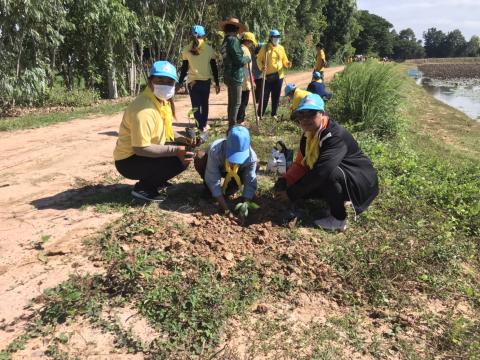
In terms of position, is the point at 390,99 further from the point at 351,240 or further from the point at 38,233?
the point at 38,233

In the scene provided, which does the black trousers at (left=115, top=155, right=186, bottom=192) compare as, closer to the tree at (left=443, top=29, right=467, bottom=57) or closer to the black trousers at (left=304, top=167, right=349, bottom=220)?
the black trousers at (left=304, top=167, right=349, bottom=220)

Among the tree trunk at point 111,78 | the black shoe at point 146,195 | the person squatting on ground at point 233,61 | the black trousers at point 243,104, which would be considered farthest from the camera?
the tree trunk at point 111,78

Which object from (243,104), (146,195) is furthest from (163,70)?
(243,104)

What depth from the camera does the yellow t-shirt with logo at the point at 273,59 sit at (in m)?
7.23

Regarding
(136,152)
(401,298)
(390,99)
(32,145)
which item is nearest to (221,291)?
(401,298)

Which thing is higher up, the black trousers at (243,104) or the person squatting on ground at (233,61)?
the person squatting on ground at (233,61)

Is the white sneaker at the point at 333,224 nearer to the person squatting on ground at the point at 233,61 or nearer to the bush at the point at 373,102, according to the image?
the person squatting on ground at the point at 233,61

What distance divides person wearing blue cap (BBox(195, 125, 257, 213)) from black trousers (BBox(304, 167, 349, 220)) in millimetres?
638

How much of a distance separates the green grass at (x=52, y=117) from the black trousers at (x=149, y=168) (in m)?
4.46

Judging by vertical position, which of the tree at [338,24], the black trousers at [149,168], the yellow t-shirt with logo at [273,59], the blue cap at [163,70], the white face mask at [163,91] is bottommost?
the black trousers at [149,168]

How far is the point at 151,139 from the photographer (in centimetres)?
371

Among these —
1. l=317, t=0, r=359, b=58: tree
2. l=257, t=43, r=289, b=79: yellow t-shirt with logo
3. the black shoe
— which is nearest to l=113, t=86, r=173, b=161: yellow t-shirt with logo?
the black shoe

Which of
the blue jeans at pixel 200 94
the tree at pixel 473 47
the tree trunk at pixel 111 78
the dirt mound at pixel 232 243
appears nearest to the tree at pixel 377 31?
the tree at pixel 473 47

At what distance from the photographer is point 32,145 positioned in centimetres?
620
